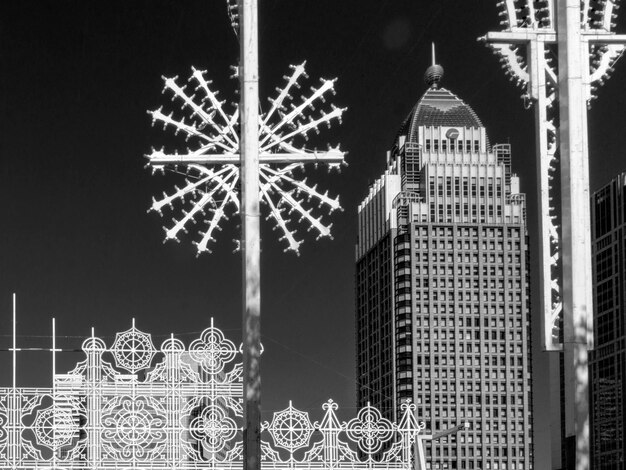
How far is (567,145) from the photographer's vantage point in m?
10.6

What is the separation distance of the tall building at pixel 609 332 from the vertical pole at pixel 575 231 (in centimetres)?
13475

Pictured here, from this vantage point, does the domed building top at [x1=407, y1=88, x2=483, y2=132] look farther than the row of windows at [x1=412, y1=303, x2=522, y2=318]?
Yes

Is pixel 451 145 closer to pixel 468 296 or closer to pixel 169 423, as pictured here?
pixel 468 296

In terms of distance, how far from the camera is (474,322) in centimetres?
16938

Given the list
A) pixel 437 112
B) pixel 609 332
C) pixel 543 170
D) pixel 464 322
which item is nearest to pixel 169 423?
pixel 543 170

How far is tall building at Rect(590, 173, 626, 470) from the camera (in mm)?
145875

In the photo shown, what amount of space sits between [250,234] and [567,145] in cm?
297

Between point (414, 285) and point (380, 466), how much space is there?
142521 mm

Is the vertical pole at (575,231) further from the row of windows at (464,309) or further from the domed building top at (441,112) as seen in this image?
the domed building top at (441,112)

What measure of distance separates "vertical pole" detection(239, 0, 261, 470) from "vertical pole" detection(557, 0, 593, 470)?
2701 millimetres

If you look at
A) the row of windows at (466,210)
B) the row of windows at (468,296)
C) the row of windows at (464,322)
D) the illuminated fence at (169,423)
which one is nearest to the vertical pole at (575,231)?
the illuminated fence at (169,423)

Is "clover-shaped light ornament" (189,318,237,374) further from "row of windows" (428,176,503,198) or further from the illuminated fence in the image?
"row of windows" (428,176,503,198)

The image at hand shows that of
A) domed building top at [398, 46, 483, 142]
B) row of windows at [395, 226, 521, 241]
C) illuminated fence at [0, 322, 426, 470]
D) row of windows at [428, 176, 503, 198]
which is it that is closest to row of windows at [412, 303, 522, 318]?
row of windows at [395, 226, 521, 241]

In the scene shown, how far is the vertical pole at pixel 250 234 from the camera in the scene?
1177 centimetres
